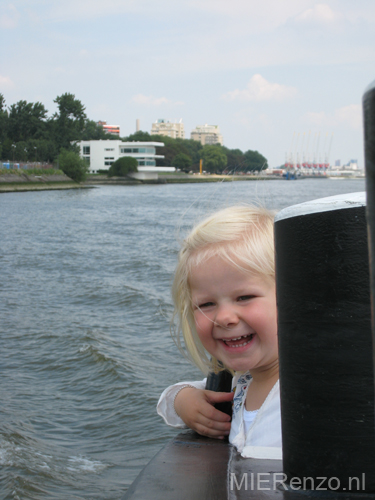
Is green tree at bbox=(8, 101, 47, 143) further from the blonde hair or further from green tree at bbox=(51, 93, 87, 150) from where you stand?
the blonde hair

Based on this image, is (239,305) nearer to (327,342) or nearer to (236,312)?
(236,312)

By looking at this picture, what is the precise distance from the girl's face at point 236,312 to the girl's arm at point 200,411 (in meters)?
0.20

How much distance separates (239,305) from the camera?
1.64 meters

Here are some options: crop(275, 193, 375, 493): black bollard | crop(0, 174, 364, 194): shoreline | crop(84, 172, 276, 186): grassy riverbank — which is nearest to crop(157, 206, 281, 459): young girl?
crop(275, 193, 375, 493): black bollard

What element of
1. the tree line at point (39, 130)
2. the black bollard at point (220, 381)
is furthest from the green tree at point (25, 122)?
the black bollard at point (220, 381)

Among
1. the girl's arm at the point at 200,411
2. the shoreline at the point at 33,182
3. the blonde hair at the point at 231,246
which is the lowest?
the girl's arm at the point at 200,411

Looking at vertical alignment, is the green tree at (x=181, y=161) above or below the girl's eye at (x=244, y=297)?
above

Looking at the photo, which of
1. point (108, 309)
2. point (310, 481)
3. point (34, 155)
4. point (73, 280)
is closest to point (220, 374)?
point (310, 481)

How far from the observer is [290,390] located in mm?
1009

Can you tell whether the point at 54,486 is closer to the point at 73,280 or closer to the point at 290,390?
the point at 290,390

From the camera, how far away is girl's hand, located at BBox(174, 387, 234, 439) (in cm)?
178

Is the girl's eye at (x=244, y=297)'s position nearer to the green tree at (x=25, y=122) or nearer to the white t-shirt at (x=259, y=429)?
the white t-shirt at (x=259, y=429)

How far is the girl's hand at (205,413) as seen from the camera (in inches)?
70.2

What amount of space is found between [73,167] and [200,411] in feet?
258
